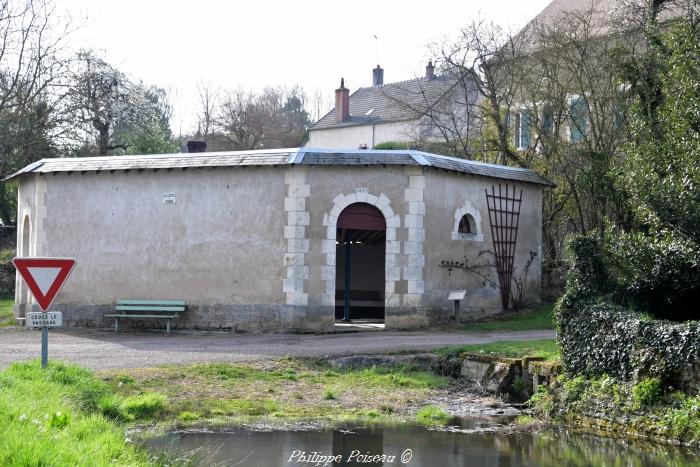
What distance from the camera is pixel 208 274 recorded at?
62.8 feet

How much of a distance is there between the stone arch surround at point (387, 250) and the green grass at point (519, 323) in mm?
1865

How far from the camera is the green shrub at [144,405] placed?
10.6m

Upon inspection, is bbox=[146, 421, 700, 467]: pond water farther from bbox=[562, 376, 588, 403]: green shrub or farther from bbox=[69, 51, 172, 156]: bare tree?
bbox=[69, 51, 172, 156]: bare tree

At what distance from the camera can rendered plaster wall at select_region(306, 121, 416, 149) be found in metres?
42.9

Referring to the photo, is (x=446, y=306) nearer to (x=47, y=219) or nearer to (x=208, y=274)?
(x=208, y=274)

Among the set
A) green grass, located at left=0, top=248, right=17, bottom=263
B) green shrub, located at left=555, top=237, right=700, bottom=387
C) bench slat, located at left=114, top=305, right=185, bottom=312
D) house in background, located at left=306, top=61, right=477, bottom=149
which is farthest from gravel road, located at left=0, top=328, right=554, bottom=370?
house in background, located at left=306, top=61, right=477, bottom=149

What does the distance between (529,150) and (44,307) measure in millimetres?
18188

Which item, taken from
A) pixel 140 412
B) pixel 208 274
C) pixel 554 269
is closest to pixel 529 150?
pixel 554 269

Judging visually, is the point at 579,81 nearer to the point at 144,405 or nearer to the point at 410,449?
the point at 410,449

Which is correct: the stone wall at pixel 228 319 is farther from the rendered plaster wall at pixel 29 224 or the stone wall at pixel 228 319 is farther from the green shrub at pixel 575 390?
the green shrub at pixel 575 390

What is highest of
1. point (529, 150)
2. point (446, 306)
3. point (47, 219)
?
point (529, 150)

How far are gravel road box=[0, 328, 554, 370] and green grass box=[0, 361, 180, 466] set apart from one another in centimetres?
349

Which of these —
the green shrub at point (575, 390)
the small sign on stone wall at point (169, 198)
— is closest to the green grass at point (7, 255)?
the small sign on stone wall at point (169, 198)

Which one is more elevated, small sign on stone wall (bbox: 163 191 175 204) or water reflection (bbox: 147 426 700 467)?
small sign on stone wall (bbox: 163 191 175 204)
